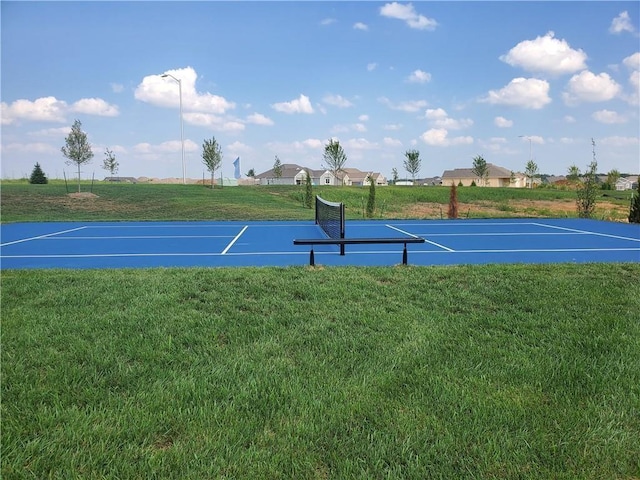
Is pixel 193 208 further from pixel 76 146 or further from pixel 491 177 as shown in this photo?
pixel 491 177

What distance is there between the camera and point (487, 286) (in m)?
5.07

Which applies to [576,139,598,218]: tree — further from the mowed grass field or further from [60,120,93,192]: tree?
[60,120,93,192]: tree

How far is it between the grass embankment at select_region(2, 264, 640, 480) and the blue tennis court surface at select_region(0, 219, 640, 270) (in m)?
2.82

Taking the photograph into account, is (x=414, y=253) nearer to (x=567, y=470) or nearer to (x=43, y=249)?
(x=567, y=470)

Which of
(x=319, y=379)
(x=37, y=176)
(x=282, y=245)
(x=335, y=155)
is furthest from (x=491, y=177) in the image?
(x=319, y=379)

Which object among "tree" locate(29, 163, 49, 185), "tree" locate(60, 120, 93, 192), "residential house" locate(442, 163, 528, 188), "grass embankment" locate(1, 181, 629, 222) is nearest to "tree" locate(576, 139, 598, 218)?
"grass embankment" locate(1, 181, 629, 222)

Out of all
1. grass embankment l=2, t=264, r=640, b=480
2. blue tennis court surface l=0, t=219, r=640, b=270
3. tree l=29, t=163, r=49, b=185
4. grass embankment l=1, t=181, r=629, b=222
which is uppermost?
tree l=29, t=163, r=49, b=185

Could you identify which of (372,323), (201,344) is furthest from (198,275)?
(372,323)

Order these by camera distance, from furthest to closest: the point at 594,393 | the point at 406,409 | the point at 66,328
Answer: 1. the point at 66,328
2. the point at 594,393
3. the point at 406,409

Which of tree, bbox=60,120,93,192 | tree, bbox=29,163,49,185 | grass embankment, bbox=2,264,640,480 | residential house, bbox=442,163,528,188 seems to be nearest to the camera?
grass embankment, bbox=2,264,640,480

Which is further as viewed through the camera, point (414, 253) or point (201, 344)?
point (414, 253)

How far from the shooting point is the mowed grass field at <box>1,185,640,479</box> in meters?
2.15

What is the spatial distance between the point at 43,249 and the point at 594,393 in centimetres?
1041

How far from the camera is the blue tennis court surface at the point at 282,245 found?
7793mm
